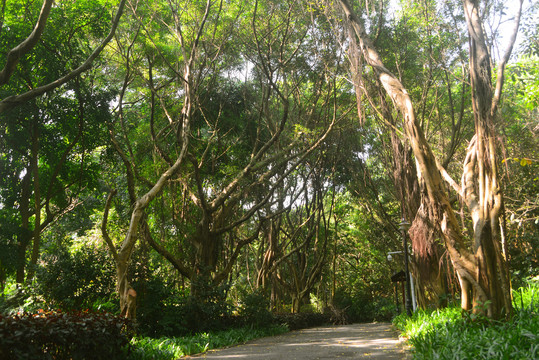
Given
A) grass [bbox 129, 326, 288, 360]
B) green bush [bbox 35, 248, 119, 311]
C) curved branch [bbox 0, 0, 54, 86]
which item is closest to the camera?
curved branch [bbox 0, 0, 54, 86]

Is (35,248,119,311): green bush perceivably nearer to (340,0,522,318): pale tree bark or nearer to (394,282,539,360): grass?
(394,282,539,360): grass

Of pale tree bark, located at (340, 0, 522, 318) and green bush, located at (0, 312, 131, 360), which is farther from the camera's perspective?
pale tree bark, located at (340, 0, 522, 318)

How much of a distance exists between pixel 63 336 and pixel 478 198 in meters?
6.30

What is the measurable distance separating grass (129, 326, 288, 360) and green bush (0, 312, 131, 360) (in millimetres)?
694

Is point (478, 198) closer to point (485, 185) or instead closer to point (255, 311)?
point (485, 185)

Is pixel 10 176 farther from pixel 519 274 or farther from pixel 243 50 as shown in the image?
pixel 519 274

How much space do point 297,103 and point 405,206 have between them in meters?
5.51

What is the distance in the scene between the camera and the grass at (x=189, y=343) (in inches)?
292

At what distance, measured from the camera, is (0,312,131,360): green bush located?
475cm

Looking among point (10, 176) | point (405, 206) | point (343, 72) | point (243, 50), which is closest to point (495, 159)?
point (405, 206)

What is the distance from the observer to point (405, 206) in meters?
12.8

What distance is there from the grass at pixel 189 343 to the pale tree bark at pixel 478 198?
5150 mm

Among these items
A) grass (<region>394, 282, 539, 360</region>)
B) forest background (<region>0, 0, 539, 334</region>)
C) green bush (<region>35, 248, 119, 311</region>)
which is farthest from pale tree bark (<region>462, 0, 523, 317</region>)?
green bush (<region>35, 248, 119, 311</region>)

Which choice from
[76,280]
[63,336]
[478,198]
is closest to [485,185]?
[478,198]
